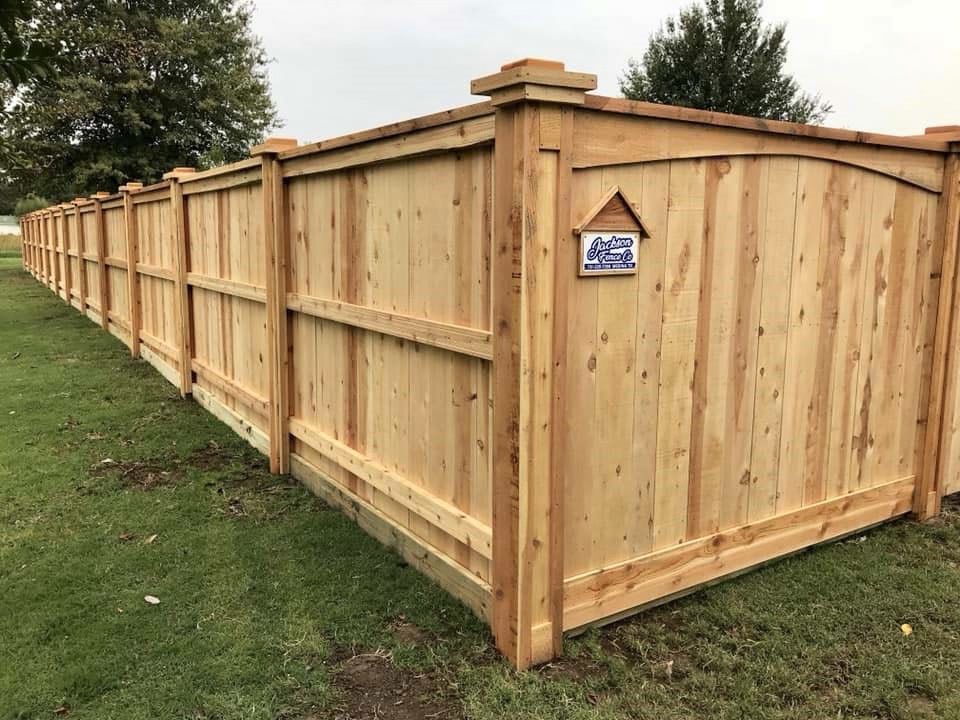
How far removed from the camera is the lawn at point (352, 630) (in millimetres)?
2676

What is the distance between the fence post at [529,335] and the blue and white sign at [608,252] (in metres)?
0.08

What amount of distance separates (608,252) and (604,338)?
1.07 feet

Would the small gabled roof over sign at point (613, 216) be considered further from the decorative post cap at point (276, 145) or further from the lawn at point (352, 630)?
the decorative post cap at point (276, 145)

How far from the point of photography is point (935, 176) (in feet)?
13.4

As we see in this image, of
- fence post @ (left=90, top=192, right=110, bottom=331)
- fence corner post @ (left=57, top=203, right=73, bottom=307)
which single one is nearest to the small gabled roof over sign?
fence post @ (left=90, top=192, right=110, bottom=331)

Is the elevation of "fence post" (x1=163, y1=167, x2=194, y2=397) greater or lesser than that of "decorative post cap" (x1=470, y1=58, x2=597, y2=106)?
lesser

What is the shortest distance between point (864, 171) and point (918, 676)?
227 cm

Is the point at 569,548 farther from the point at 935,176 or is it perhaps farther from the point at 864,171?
the point at 935,176

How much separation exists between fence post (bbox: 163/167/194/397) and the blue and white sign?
5350 millimetres

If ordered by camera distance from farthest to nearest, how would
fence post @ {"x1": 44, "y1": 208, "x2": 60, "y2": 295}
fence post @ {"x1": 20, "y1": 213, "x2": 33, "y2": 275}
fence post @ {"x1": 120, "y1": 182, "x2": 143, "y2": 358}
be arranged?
fence post @ {"x1": 20, "y1": 213, "x2": 33, "y2": 275}
fence post @ {"x1": 44, "y1": 208, "x2": 60, "y2": 295}
fence post @ {"x1": 120, "y1": 182, "x2": 143, "y2": 358}

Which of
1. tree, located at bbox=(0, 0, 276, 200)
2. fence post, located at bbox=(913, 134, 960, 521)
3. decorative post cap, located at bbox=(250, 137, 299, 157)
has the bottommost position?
fence post, located at bbox=(913, 134, 960, 521)

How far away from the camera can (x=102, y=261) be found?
38.6 ft

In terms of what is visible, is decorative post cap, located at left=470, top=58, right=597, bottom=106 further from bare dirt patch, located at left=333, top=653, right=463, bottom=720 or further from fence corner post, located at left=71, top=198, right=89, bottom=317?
fence corner post, located at left=71, top=198, right=89, bottom=317

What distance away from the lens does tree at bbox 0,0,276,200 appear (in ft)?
89.4
